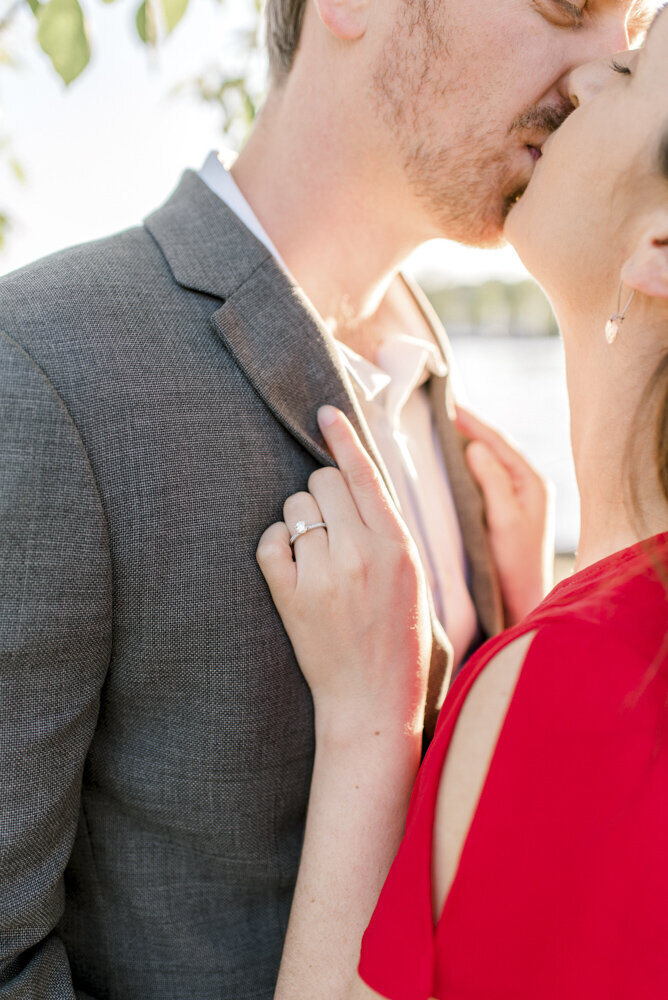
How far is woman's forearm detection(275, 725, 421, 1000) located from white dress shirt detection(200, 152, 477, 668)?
21.7 inches

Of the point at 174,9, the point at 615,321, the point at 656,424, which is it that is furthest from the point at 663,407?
the point at 174,9

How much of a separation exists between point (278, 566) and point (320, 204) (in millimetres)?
962

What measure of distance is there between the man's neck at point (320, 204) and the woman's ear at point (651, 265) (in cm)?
71

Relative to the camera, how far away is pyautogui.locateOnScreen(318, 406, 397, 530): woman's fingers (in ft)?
4.83

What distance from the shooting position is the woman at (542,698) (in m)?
1.08

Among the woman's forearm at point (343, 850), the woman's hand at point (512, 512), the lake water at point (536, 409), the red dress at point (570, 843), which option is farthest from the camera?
the lake water at point (536, 409)

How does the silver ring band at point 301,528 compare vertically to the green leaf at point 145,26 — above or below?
below

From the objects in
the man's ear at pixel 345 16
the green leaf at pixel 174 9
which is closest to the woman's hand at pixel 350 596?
the green leaf at pixel 174 9

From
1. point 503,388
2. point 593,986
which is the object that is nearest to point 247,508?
point 593,986

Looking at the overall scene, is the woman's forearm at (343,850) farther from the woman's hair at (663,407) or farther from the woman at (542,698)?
the woman's hair at (663,407)

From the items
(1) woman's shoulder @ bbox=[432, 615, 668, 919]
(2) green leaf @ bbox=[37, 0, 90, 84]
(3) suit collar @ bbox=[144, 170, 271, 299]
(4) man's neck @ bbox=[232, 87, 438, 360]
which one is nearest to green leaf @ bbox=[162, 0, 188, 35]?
(2) green leaf @ bbox=[37, 0, 90, 84]

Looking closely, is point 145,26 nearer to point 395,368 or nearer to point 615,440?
point 395,368

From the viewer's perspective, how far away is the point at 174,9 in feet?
4.17

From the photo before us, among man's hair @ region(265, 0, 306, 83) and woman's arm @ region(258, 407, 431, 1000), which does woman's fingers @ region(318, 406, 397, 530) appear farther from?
man's hair @ region(265, 0, 306, 83)
